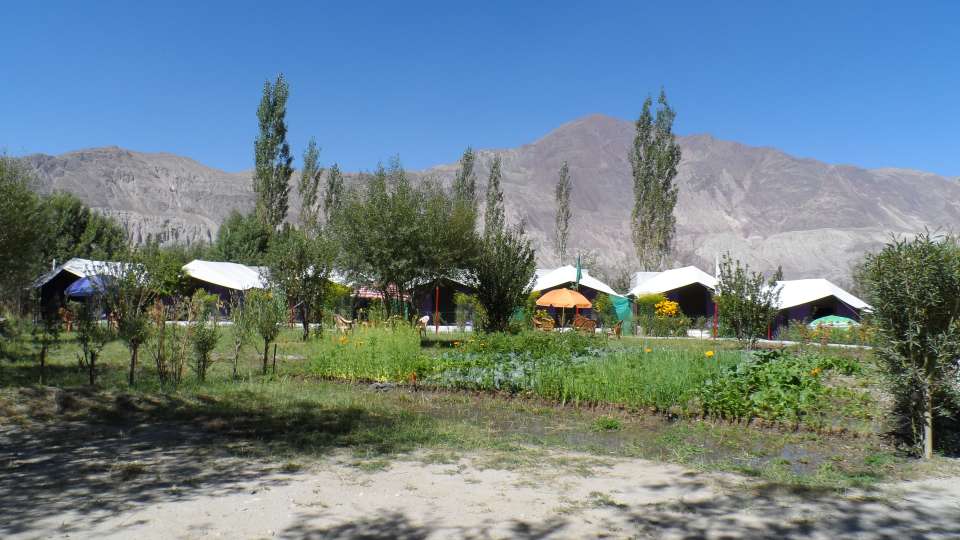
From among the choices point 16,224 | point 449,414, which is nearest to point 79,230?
point 16,224

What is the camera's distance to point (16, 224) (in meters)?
14.9

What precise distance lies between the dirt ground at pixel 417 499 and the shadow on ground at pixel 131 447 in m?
0.02

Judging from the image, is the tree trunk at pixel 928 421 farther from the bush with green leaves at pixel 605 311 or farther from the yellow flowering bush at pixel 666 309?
the yellow flowering bush at pixel 666 309

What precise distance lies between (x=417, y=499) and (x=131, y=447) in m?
3.03

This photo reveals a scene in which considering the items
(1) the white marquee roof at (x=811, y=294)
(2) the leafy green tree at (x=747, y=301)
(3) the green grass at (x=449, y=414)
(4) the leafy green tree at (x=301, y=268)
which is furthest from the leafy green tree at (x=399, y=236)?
(1) the white marquee roof at (x=811, y=294)

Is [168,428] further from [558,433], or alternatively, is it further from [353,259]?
[353,259]

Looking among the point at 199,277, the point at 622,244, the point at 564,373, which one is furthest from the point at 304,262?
the point at 622,244

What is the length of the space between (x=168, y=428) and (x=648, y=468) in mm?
4706

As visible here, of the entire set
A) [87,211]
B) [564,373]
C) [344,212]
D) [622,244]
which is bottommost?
[564,373]

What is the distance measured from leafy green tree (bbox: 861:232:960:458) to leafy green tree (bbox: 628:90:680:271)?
40.1 m

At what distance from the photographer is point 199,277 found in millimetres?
33844

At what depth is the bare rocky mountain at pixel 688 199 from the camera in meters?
96.8

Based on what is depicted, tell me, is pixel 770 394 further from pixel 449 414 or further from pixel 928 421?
pixel 449 414

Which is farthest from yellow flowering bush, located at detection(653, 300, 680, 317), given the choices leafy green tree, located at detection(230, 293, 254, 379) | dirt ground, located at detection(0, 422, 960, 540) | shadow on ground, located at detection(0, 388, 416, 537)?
dirt ground, located at detection(0, 422, 960, 540)
